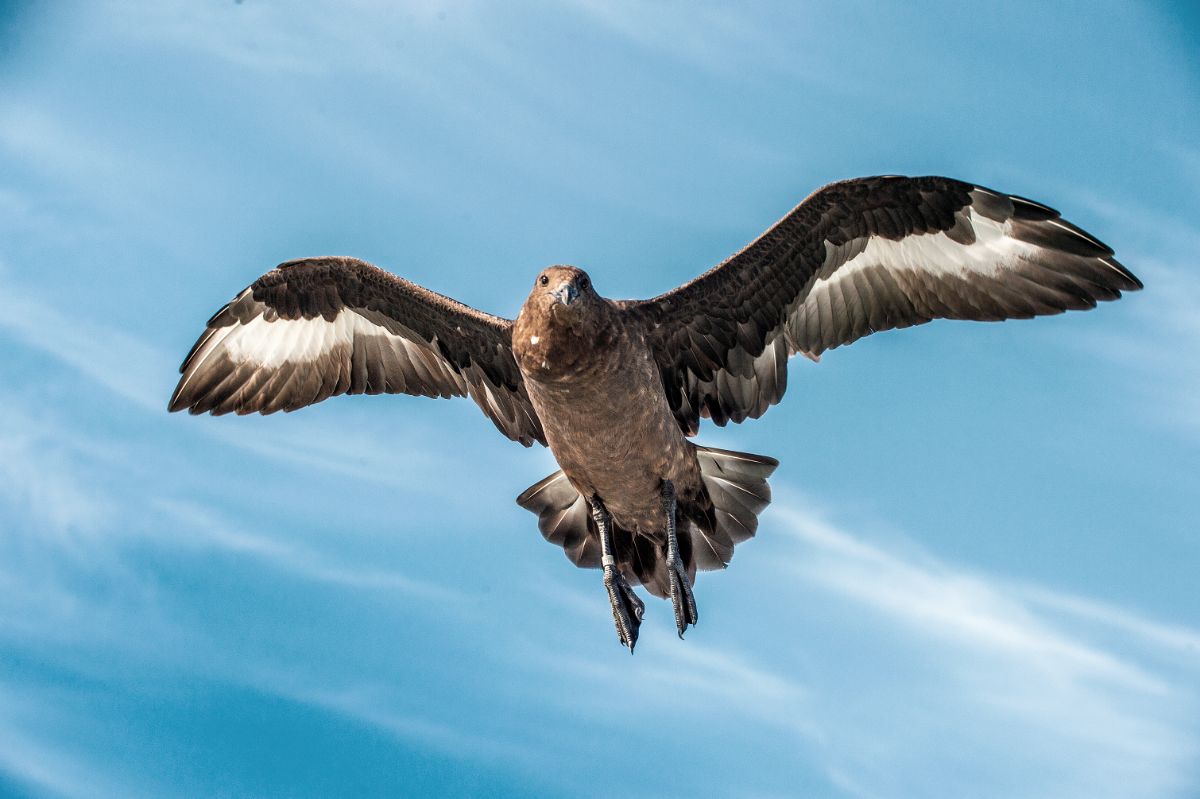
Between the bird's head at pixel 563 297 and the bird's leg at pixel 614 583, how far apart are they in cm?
164

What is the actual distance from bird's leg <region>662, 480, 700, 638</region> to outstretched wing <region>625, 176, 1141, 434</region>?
731 millimetres

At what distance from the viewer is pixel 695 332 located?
1001 centimetres

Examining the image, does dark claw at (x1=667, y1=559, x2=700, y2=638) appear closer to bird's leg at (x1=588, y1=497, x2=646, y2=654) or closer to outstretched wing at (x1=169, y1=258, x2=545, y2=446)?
bird's leg at (x1=588, y1=497, x2=646, y2=654)

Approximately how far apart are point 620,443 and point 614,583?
1.20 m

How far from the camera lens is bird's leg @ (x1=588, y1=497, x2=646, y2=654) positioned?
32.0 feet

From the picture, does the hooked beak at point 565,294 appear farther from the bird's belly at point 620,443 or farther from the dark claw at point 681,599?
the dark claw at point 681,599

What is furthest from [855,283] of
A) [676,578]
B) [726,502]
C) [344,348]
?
[344,348]

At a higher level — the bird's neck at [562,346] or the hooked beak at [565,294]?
the hooked beak at [565,294]

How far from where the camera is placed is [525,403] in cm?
1030

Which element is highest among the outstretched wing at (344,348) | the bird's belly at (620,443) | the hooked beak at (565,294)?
the outstretched wing at (344,348)

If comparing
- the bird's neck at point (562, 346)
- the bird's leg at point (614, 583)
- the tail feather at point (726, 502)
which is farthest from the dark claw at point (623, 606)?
the bird's neck at point (562, 346)

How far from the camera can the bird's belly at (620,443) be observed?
8945mm

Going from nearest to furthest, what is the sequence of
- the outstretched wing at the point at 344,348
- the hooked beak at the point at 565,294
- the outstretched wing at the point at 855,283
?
the hooked beak at the point at 565,294 → the outstretched wing at the point at 855,283 → the outstretched wing at the point at 344,348

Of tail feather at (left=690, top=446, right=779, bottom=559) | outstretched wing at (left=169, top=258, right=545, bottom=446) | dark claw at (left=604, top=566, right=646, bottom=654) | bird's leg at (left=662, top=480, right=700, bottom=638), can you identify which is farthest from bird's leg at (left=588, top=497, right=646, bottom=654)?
outstretched wing at (left=169, top=258, right=545, bottom=446)
